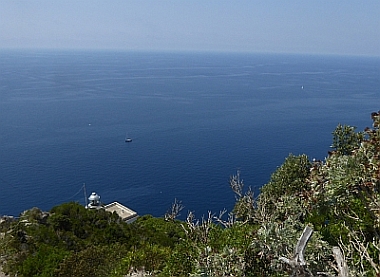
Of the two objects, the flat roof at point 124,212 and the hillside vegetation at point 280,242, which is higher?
the hillside vegetation at point 280,242

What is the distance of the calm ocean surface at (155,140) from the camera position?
171ft

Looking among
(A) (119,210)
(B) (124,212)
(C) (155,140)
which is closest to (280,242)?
Answer: (B) (124,212)

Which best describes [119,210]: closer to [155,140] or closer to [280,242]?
[280,242]

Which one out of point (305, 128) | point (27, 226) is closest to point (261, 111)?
point (305, 128)

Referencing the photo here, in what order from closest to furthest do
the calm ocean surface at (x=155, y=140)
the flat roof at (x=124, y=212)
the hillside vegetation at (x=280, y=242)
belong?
the hillside vegetation at (x=280, y=242)
the flat roof at (x=124, y=212)
the calm ocean surface at (x=155, y=140)

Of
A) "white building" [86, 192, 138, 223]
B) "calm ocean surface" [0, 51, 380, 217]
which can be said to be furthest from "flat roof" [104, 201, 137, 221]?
"calm ocean surface" [0, 51, 380, 217]

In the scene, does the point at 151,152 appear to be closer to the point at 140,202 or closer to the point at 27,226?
the point at 140,202

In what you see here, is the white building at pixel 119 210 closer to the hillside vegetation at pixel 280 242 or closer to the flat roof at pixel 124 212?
the flat roof at pixel 124 212

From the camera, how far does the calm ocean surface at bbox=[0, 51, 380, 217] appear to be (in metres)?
52.1

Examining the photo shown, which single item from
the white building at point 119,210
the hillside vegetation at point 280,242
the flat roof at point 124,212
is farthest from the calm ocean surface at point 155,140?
the hillside vegetation at point 280,242

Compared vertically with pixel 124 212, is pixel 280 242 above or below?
above

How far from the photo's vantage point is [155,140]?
72.2 m

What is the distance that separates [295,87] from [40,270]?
446 ft

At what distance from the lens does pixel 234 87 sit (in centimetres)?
14200
